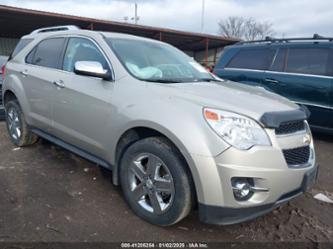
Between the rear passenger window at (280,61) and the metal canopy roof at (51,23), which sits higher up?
the metal canopy roof at (51,23)

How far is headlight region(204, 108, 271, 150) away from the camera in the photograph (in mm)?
2234

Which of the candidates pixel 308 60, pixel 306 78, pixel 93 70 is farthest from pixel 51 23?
pixel 93 70

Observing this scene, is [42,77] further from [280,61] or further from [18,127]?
[280,61]

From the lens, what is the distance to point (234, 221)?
2.32 m

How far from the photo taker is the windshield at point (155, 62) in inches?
121

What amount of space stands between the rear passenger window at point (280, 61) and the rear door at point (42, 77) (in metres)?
3.97

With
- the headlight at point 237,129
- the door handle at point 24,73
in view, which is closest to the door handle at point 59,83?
the door handle at point 24,73

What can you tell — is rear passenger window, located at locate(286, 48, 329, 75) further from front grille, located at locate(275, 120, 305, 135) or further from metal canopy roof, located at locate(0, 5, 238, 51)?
metal canopy roof, located at locate(0, 5, 238, 51)

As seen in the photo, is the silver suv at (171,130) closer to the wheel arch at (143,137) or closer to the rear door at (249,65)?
the wheel arch at (143,137)

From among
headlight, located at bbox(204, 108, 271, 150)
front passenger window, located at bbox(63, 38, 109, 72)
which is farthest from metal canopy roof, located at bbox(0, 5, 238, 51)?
headlight, located at bbox(204, 108, 271, 150)

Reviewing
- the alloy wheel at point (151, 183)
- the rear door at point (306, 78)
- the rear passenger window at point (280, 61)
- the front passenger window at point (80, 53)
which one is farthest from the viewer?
the rear passenger window at point (280, 61)

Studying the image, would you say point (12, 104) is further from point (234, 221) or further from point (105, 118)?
point (234, 221)

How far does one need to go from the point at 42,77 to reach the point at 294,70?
435cm

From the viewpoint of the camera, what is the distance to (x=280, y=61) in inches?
228
